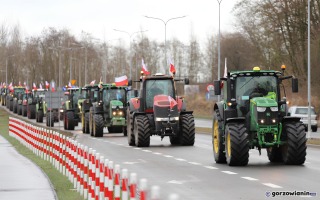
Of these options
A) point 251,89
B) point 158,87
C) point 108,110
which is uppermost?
point 158,87

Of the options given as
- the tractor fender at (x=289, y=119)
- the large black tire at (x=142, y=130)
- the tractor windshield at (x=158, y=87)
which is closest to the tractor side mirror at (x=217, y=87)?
the tractor fender at (x=289, y=119)

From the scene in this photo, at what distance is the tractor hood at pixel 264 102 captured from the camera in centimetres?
2183

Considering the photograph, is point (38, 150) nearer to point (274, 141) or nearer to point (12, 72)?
point (274, 141)

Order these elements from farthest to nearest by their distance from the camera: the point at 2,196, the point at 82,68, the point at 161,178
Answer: the point at 82,68, the point at 161,178, the point at 2,196

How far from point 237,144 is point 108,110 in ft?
78.5

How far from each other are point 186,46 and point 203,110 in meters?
28.5

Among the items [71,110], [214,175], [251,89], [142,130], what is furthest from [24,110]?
[214,175]

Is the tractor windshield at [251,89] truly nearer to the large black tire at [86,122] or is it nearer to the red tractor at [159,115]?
the red tractor at [159,115]

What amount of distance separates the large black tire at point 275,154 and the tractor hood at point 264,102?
159cm

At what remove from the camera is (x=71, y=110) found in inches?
2200

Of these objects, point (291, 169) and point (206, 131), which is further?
point (206, 131)

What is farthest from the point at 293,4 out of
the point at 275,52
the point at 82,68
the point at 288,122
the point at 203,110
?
the point at 82,68

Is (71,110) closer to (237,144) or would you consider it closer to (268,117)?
(268,117)

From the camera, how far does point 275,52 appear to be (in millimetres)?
72938
